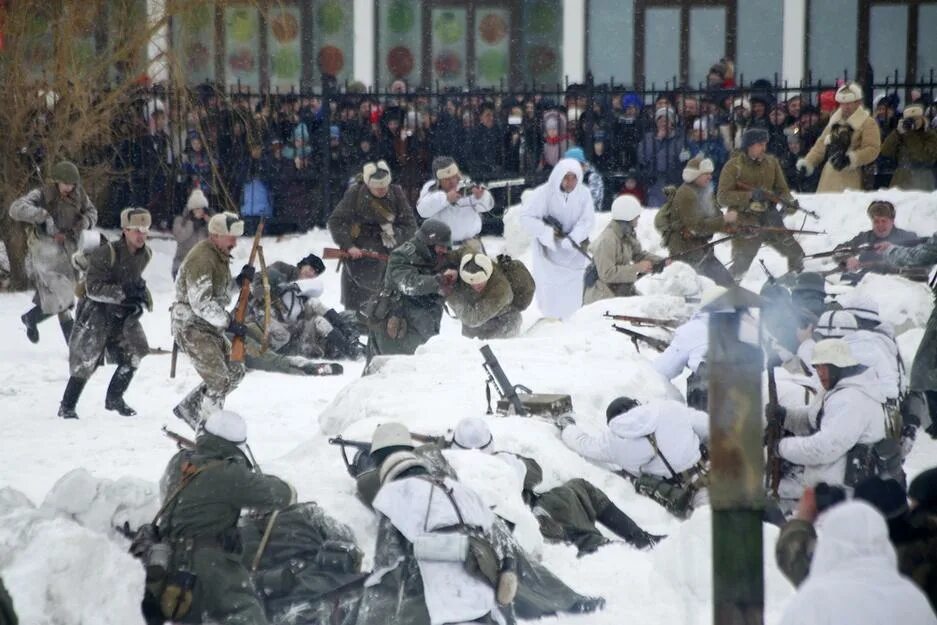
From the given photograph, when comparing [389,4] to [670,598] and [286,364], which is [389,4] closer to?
[286,364]

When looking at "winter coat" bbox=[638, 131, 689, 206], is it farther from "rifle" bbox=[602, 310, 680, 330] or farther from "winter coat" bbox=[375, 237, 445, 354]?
"winter coat" bbox=[375, 237, 445, 354]

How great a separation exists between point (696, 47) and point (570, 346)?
36.4 feet

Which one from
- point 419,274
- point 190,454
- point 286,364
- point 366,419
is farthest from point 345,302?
point 190,454

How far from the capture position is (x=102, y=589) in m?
6.38

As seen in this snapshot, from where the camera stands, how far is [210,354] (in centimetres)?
961

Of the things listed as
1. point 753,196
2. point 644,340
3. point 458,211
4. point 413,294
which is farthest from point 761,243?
point 413,294

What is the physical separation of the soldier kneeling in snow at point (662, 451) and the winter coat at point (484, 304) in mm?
2594

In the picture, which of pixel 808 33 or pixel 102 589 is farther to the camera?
pixel 808 33

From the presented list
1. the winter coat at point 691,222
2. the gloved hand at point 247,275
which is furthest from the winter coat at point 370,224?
the gloved hand at point 247,275

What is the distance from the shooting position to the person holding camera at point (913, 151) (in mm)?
15297

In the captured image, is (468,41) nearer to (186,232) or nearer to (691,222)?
(186,232)

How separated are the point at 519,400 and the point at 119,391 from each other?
119 inches

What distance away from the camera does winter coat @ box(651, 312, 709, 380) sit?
10.0 meters

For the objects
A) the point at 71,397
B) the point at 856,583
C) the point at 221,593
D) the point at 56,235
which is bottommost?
the point at 221,593
